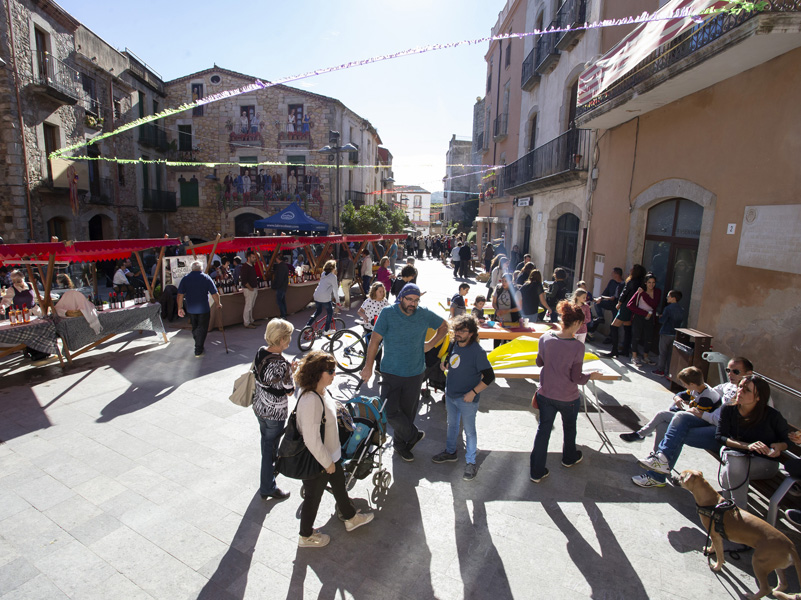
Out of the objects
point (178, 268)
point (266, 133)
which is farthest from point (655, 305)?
point (266, 133)

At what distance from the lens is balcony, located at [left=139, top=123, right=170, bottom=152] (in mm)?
23031

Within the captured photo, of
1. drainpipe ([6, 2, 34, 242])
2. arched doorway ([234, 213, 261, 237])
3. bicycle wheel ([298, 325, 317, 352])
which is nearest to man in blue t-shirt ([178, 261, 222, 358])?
bicycle wheel ([298, 325, 317, 352])

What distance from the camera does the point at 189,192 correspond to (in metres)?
25.8

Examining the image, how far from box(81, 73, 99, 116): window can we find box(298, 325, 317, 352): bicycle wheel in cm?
1670

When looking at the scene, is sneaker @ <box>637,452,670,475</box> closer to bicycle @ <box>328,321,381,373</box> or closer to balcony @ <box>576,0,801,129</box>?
bicycle @ <box>328,321,381,373</box>

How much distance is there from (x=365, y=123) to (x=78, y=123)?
746 inches

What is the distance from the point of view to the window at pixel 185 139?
25.8m

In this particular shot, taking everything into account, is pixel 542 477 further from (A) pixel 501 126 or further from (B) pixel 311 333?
(A) pixel 501 126

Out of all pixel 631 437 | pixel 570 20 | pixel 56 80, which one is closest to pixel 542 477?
pixel 631 437

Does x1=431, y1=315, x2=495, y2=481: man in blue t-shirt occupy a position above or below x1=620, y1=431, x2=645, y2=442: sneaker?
above

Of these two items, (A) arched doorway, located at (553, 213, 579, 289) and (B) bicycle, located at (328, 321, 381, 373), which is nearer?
(B) bicycle, located at (328, 321, 381, 373)

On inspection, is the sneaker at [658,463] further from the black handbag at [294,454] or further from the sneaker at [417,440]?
the black handbag at [294,454]

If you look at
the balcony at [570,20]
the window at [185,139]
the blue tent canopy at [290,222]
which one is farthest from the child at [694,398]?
the window at [185,139]

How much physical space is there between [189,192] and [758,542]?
92.9 feet
